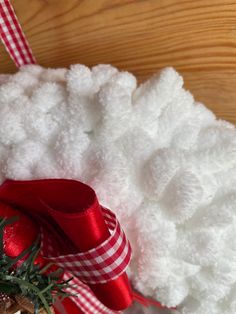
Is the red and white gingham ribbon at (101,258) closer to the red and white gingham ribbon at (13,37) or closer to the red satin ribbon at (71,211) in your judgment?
the red satin ribbon at (71,211)

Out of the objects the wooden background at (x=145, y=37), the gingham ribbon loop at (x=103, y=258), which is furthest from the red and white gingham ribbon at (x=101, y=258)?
the wooden background at (x=145, y=37)

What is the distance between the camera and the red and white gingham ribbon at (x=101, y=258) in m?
0.54

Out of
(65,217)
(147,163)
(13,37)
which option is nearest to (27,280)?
(65,217)

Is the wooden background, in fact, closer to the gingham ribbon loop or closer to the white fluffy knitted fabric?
the white fluffy knitted fabric

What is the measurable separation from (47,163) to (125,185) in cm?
10

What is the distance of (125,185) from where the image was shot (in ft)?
1.89

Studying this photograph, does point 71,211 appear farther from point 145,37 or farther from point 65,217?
point 145,37

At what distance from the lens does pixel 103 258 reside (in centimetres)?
55

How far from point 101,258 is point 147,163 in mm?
126

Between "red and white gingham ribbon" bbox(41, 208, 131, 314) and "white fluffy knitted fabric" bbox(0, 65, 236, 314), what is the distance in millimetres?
38

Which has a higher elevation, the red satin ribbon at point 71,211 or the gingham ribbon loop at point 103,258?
the red satin ribbon at point 71,211

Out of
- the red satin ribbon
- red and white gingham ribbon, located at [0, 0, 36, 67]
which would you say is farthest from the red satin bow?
red and white gingham ribbon, located at [0, 0, 36, 67]

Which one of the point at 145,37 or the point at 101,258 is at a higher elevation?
the point at 145,37

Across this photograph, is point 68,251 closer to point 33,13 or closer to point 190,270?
point 190,270
